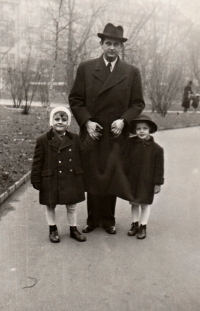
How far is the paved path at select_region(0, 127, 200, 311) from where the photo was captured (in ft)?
10.3

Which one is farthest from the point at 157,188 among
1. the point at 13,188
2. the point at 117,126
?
the point at 13,188

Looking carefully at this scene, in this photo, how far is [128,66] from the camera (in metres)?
4.48

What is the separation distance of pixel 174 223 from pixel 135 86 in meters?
1.81

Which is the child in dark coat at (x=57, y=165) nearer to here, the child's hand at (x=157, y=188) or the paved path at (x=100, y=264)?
the paved path at (x=100, y=264)

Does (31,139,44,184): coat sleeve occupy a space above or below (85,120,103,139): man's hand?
below

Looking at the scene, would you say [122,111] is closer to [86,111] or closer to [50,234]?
[86,111]

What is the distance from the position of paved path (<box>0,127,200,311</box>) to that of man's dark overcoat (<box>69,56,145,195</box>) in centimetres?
73

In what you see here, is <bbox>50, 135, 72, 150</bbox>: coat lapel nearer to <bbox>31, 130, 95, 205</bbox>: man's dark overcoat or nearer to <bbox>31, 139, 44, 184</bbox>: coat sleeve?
<bbox>31, 130, 95, 205</bbox>: man's dark overcoat

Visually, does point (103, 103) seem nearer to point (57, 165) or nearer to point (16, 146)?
point (57, 165)

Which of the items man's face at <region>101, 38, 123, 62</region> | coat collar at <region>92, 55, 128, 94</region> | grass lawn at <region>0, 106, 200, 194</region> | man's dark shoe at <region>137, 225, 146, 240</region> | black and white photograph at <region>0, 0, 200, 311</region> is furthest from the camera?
grass lawn at <region>0, 106, 200, 194</region>

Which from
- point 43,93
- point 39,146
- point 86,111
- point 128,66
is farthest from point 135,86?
point 43,93

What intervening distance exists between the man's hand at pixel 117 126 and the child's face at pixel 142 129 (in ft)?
0.70

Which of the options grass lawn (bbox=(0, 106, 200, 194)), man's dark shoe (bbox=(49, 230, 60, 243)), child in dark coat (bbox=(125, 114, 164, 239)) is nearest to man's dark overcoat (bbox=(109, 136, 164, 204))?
child in dark coat (bbox=(125, 114, 164, 239))

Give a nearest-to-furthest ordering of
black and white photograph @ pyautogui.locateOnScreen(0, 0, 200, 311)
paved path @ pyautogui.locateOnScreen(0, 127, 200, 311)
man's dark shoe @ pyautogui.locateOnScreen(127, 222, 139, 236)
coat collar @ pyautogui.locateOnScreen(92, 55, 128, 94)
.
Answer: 1. paved path @ pyautogui.locateOnScreen(0, 127, 200, 311)
2. black and white photograph @ pyautogui.locateOnScreen(0, 0, 200, 311)
3. coat collar @ pyautogui.locateOnScreen(92, 55, 128, 94)
4. man's dark shoe @ pyautogui.locateOnScreen(127, 222, 139, 236)
